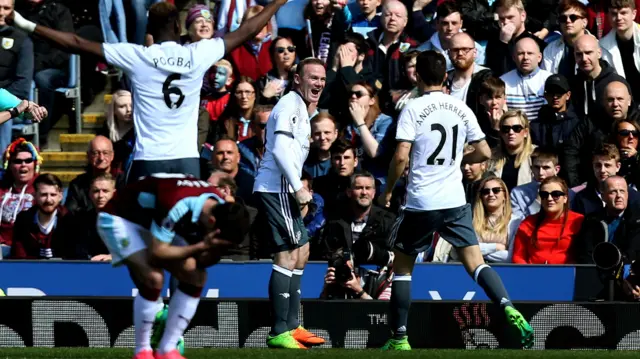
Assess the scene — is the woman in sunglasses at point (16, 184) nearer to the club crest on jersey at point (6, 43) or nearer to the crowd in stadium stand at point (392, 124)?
the crowd in stadium stand at point (392, 124)

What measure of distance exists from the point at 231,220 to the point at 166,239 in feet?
1.61

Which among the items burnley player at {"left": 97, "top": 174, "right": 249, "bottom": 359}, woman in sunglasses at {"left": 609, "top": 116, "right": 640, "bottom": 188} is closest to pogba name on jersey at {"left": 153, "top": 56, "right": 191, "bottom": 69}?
burnley player at {"left": 97, "top": 174, "right": 249, "bottom": 359}

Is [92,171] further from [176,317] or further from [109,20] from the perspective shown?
[176,317]

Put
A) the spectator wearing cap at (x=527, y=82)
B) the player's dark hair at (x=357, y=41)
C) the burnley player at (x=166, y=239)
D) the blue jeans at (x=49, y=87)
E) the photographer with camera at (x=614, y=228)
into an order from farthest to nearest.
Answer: the blue jeans at (x=49, y=87) < the player's dark hair at (x=357, y=41) < the spectator wearing cap at (x=527, y=82) < the photographer with camera at (x=614, y=228) < the burnley player at (x=166, y=239)

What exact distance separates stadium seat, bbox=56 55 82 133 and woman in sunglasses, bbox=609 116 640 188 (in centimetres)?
657

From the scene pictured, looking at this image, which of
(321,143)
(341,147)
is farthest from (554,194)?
(321,143)

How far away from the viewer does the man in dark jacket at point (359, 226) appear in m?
12.1

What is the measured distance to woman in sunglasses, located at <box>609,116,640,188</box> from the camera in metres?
13.3

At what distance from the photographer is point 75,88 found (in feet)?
54.2

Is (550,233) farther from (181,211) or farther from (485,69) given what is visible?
(181,211)

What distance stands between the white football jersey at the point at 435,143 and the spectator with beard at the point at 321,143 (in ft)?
11.2

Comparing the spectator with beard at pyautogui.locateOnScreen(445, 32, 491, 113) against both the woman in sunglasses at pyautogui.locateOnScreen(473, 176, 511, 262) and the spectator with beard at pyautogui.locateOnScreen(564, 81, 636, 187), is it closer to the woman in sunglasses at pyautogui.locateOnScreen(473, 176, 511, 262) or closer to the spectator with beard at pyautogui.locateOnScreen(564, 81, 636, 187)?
the spectator with beard at pyautogui.locateOnScreen(564, 81, 636, 187)

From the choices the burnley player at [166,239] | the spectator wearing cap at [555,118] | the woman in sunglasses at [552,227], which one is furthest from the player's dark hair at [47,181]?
the burnley player at [166,239]

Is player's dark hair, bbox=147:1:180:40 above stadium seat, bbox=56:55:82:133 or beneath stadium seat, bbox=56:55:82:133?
above
